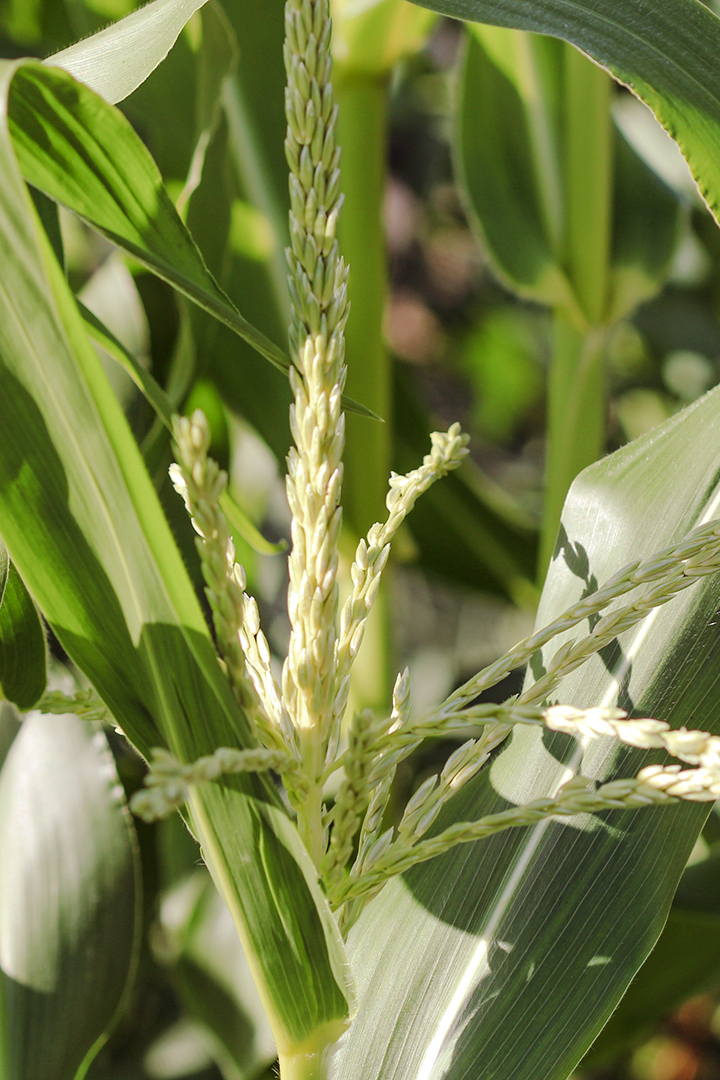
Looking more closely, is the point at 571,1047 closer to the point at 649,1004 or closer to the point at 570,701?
the point at 570,701

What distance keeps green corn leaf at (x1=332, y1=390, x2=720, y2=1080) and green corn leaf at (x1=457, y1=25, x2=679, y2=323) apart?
0.33 metres

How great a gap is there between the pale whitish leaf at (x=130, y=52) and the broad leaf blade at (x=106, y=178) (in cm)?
8

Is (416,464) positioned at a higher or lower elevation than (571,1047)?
higher

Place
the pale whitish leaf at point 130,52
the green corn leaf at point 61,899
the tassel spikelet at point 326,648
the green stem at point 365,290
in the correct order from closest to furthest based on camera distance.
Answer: the tassel spikelet at point 326,648 < the pale whitish leaf at point 130,52 < the green corn leaf at point 61,899 < the green stem at point 365,290

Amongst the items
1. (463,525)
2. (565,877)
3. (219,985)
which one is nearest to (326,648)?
(565,877)

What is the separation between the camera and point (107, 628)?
0.30 metres

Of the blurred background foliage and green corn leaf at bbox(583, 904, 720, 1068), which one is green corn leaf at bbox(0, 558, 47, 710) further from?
green corn leaf at bbox(583, 904, 720, 1068)

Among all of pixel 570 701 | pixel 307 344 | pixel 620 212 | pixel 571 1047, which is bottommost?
pixel 571 1047

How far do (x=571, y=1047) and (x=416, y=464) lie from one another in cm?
64

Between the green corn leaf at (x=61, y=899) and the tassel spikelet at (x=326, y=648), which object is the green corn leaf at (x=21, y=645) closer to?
the tassel spikelet at (x=326, y=648)

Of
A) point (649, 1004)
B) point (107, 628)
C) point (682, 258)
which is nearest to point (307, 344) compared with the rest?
point (107, 628)

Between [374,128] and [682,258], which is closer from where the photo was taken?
[374,128]

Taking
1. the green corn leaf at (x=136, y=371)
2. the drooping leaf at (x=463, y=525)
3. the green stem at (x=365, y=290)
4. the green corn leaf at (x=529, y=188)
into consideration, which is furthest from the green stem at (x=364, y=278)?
the green corn leaf at (x=136, y=371)

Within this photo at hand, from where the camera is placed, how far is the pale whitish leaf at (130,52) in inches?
13.8
